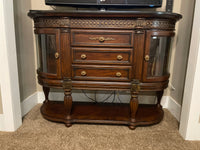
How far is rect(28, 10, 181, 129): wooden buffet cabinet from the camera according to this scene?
47.9 inches

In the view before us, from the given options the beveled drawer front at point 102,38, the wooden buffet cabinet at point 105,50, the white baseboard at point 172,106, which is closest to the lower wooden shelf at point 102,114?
the wooden buffet cabinet at point 105,50

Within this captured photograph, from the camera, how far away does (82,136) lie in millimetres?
1283

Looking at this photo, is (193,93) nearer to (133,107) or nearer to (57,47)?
(133,107)

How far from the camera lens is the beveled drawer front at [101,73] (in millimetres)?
1294

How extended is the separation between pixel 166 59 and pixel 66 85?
0.87 metres

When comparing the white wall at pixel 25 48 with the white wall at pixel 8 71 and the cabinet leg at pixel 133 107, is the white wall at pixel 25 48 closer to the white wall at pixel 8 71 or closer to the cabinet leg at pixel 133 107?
the white wall at pixel 8 71

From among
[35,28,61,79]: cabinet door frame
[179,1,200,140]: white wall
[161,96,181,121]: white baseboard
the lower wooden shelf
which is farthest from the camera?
[161,96,181,121]: white baseboard

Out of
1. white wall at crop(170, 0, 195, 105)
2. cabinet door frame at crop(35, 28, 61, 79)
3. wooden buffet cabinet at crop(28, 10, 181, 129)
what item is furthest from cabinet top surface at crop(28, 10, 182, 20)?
white wall at crop(170, 0, 195, 105)

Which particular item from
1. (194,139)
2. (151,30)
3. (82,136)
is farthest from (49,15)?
(194,139)

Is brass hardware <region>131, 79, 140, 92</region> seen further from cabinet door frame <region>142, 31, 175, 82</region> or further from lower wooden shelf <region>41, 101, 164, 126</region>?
lower wooden shelf <region>41, 101, 164, 126</region>

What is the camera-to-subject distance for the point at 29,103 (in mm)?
1715

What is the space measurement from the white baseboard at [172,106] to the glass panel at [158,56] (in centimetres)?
45

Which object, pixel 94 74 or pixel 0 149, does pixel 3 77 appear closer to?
pixel 0 149

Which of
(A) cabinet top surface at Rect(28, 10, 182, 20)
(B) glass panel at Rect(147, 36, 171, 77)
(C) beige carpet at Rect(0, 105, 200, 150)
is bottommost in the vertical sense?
(C) beige carpet at Rect(0, 105, 200, 150)
